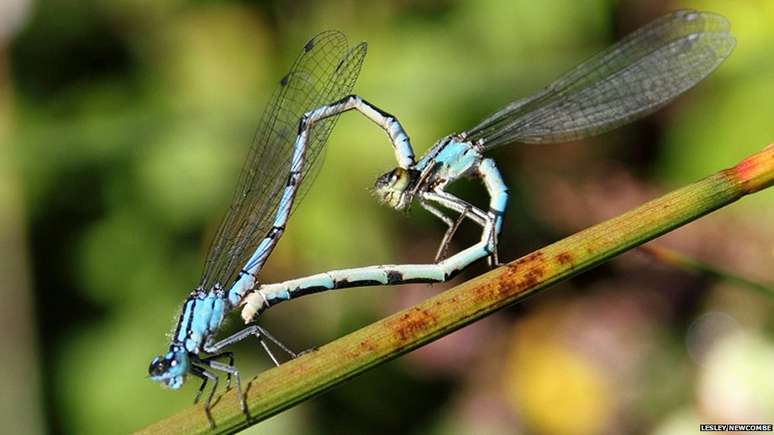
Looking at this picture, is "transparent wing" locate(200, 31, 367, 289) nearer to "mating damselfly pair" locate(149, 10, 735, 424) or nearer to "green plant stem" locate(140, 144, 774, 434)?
"mating damselfly pair" locate(149, 10, 735, 424)

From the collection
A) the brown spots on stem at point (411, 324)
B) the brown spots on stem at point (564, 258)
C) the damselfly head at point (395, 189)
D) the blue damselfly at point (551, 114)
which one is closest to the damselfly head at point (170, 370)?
the blue damselfly at point (551, 114)

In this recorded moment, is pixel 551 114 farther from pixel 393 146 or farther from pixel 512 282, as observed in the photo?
pixel 512 282

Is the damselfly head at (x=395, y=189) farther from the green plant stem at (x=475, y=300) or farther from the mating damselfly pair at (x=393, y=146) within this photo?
the green plant stem at (x=475, y=300)

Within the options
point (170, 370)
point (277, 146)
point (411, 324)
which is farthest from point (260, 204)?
point (411, 324)

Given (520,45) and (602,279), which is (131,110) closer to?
(520,45)

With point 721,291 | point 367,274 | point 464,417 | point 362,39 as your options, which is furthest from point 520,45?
point 367,274

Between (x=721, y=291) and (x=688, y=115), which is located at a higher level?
(x=688, y=115)

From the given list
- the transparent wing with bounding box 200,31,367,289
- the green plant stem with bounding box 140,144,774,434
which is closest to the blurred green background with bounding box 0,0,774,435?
the transparent wing with bounding box 200,31,367,289
